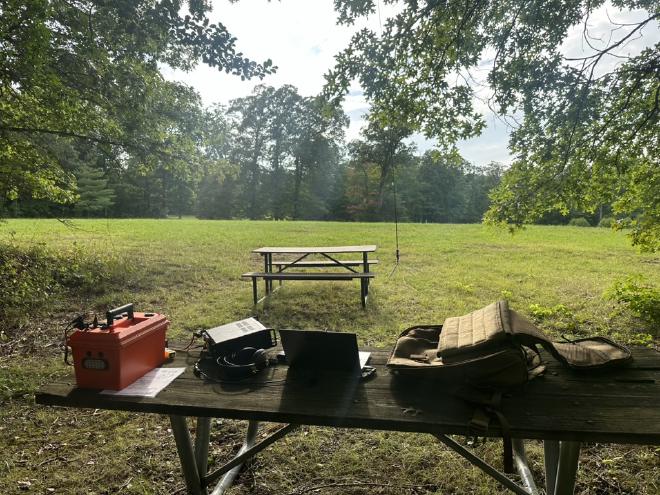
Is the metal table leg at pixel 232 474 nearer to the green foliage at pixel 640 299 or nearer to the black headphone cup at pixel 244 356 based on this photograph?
the black headphone cup at pixel 244 356

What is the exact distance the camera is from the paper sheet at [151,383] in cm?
160

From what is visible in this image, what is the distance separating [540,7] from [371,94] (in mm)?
1707

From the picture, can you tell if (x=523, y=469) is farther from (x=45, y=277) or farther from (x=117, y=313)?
(x=45, y=277)

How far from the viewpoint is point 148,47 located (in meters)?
4.72

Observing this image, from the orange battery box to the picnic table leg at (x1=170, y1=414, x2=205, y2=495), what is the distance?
33 cm

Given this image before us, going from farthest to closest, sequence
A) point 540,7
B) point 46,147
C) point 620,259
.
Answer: point 620,259 → point 46,147 → point 540,7

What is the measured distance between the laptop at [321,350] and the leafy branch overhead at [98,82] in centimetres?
328

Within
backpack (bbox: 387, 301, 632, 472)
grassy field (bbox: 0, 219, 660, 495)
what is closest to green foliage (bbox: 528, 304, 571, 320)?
grassy field (bbox: 0, 219, 660, 495)

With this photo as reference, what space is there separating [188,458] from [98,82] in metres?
6.06

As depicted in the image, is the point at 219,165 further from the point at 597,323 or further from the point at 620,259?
the point at 620,259

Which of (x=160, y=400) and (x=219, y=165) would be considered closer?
(x=160, y=400)

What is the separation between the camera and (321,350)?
5.78 feet

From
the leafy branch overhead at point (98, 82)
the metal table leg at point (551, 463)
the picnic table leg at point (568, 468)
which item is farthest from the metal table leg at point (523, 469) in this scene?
the leafy branch overhead at point (98, 82)

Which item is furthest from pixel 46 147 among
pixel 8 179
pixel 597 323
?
pixel 597 323
